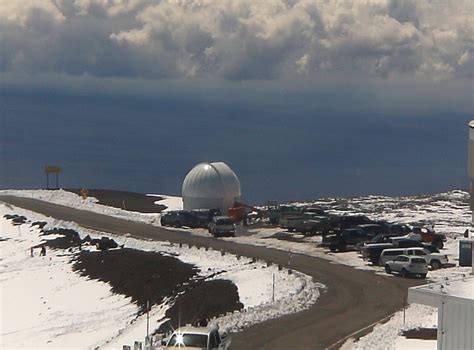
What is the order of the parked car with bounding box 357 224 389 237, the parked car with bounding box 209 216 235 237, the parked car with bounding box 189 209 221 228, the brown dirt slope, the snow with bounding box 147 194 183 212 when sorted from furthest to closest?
the snow with bounding box 147 194 183 212, the brown dirt slope, the parked car with bounding box 189 209 221 228, the parked car with bounding box 209 216 235 237, the parked car with bounding box 357 224 389 237

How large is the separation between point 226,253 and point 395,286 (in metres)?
12.0

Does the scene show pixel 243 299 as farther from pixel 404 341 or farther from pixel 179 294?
pixel 404 341

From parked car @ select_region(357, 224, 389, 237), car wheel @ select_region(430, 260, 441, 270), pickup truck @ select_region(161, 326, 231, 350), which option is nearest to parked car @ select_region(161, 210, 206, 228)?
parked car @ select_region(357, 224, 389, 237)

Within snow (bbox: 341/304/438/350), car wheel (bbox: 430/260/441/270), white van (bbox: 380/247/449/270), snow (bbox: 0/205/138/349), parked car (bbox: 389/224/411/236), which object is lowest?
snow (bbox: 0/205/138/349)

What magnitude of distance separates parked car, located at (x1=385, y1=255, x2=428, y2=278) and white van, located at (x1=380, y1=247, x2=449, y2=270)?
1485 millimetres

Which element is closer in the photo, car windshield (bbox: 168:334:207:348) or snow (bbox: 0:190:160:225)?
car windshield (bbox: 168:334:207:348)

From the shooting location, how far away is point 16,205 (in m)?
72.7

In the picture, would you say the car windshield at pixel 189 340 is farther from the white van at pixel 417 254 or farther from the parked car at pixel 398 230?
the parked car at pixel 398 230

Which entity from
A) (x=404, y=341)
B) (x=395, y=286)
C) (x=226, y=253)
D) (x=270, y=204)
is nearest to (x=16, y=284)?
(x=226, y=253)

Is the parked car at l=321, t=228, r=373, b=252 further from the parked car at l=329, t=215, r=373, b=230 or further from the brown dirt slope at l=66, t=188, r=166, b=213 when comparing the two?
the brown dirt slope at l=66, t=188, r=166, b=213

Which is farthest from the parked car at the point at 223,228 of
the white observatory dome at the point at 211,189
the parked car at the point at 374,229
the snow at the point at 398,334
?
the snow at the point at 398,334

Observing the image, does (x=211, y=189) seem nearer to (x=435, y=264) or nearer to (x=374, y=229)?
(x=374, y=229)

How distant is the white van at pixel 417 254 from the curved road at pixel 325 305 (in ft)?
5.55

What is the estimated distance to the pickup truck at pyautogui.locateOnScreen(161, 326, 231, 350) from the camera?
19.3 meters
